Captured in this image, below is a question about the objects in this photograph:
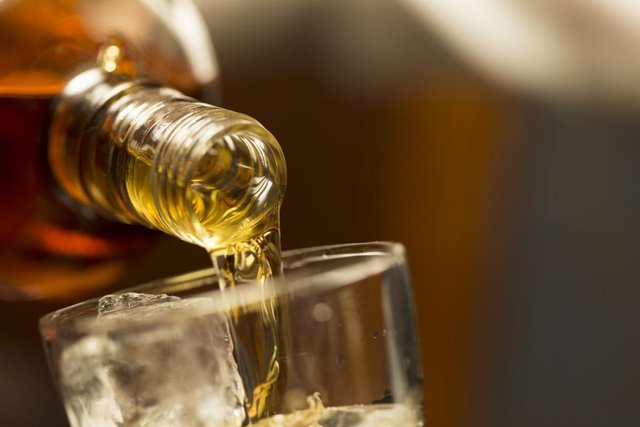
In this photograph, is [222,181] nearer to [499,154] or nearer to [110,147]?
[110,147]

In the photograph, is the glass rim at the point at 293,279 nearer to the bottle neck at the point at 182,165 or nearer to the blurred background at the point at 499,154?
the bottle neck at the point at 182,165

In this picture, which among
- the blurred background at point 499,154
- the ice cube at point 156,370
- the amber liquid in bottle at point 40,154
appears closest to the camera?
the ice cube at point 156,370

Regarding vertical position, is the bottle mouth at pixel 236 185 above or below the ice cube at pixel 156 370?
above

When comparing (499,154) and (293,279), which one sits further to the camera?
(499,154)

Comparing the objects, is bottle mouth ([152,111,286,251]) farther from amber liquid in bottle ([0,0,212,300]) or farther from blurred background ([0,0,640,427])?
blurred background ([0,0,640,427])

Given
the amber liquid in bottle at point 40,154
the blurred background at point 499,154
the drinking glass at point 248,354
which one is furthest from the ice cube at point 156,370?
the blurred background at point 499,154

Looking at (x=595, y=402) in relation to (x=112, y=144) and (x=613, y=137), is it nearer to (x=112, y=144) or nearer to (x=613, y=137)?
(x=613, y=137)

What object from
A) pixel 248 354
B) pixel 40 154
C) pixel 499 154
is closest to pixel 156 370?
pixel 248 354

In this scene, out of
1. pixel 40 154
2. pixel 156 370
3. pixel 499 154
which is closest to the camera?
pixel 156 370

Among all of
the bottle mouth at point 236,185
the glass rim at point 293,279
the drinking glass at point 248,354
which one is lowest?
the drinking glass at point 248,354
